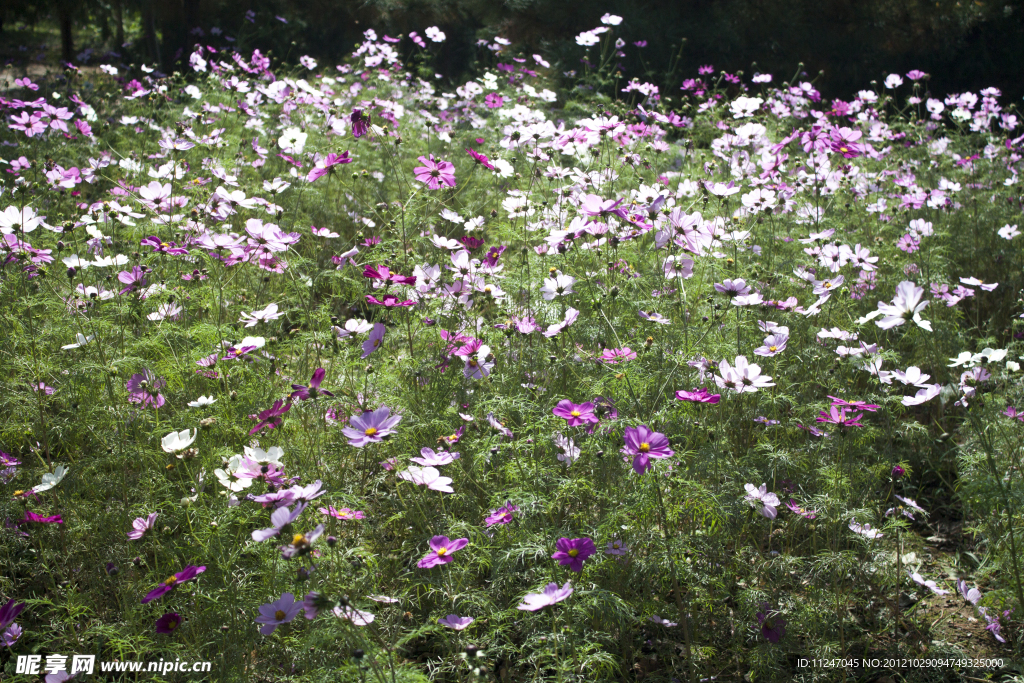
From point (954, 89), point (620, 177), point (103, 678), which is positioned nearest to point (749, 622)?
point (103, 678)

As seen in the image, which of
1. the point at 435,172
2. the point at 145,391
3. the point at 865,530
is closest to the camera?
the point at 865,530

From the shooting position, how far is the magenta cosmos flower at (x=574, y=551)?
3.91 ft

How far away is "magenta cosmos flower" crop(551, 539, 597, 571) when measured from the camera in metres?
1.19

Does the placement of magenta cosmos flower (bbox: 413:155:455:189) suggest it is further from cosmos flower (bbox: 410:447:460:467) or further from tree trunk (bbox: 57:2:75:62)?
tree trunk (bbox: 57:2:75:62)

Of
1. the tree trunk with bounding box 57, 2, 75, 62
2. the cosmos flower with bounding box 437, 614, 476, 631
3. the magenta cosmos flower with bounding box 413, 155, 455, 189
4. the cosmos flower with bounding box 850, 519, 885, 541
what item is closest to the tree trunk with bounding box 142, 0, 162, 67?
the tree trunk with bounding box 57, 2, 75, 62

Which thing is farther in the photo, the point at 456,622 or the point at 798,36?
the point at 798,36

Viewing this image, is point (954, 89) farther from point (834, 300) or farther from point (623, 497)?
point (623, 497)

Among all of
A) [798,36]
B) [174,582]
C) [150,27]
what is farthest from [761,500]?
[150,27]

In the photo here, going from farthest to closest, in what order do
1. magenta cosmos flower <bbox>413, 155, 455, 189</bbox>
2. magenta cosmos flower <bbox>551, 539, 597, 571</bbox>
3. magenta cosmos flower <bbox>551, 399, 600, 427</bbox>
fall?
magenta cosmos flower <bbox>413, 155, 455, 189</bbox>, magenta cosmos flower <bbox>551, 399, 600, 427</bbox>, magenta cosmos flower <bbox>551, 539, 597, 571</bbox>

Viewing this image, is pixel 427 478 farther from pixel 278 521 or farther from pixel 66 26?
pixel 66 26

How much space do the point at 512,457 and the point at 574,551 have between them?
0.57 m

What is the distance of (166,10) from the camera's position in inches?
292

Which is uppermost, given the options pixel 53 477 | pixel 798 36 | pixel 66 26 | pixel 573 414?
pixel 798 36

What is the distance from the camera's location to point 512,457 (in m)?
1.76
